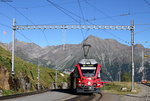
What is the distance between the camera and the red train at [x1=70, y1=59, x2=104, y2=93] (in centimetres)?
2891

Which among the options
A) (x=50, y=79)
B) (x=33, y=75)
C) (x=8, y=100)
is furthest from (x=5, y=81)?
(x=50, y=79)

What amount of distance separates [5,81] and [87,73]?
16636 mm

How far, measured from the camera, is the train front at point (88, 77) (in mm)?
28906

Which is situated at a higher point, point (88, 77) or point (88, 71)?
point (88, 71)

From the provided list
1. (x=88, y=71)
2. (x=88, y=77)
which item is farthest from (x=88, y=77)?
(x=88, y=71)

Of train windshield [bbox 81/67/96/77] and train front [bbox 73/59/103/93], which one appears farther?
train windshield [bbox 81/67/96/77]

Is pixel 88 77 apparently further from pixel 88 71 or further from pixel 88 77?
pixel 88 71

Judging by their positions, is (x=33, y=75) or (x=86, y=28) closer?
(x=86, y=28)

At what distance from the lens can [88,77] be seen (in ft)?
95.6

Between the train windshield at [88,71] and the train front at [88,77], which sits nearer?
the train front at [88,77]

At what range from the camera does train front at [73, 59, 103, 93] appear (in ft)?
94.8

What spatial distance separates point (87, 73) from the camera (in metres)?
29.5

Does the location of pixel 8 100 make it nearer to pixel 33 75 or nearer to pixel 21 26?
pixel 21 26

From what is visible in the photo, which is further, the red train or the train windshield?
the train windshield
